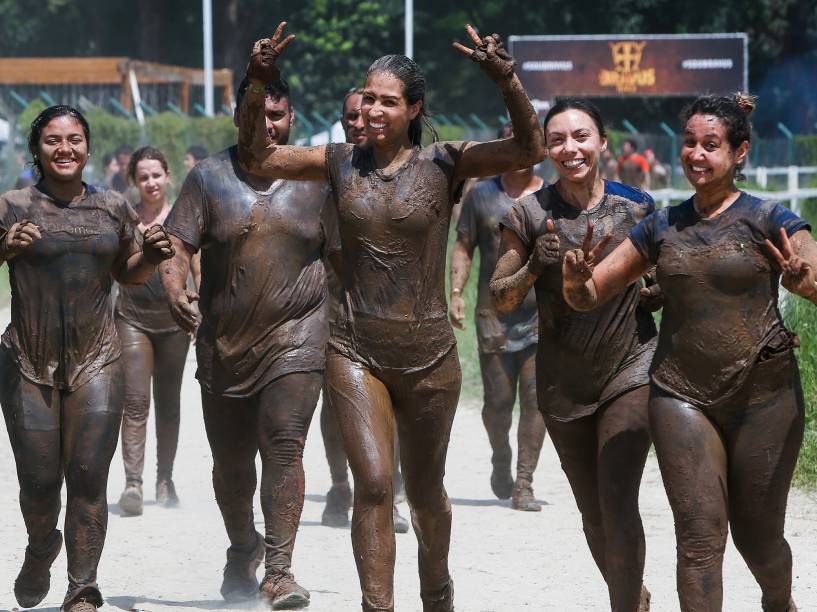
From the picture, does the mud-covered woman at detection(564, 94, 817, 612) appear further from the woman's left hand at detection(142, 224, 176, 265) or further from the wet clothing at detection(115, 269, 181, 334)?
the wet clothing at detection(115, 269, 181, 334)

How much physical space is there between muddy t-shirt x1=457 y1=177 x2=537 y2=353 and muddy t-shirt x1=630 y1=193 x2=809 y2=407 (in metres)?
4.03

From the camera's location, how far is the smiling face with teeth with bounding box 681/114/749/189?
18.0ft

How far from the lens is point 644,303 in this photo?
6125 millimetres

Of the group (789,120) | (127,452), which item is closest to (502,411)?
(127,452)

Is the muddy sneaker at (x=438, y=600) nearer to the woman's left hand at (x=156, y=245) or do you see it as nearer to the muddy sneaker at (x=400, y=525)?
the woman's left hand at (x=156, y=245)

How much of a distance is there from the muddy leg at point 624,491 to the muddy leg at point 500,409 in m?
3.83

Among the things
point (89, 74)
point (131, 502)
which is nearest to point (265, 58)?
point (131, 502)

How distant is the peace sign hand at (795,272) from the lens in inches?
204

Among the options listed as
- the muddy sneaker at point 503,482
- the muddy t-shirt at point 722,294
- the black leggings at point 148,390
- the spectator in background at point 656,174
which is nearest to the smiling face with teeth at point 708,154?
the muddy t-shirt at point 722,294

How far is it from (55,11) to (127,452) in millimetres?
44002

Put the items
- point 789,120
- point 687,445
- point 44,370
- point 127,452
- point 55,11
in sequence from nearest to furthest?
point 687,445
point 44,370
point 127,452
point 789,120
point 55,11

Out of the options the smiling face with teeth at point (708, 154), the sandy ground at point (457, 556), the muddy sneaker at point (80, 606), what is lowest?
the sandy ground at point (457, 556)

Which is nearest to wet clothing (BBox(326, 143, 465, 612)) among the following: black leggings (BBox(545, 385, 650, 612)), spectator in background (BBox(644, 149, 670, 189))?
black leggings (BBox(545, 385, 650, 612))

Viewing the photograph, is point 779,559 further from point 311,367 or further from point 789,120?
point 789,120
